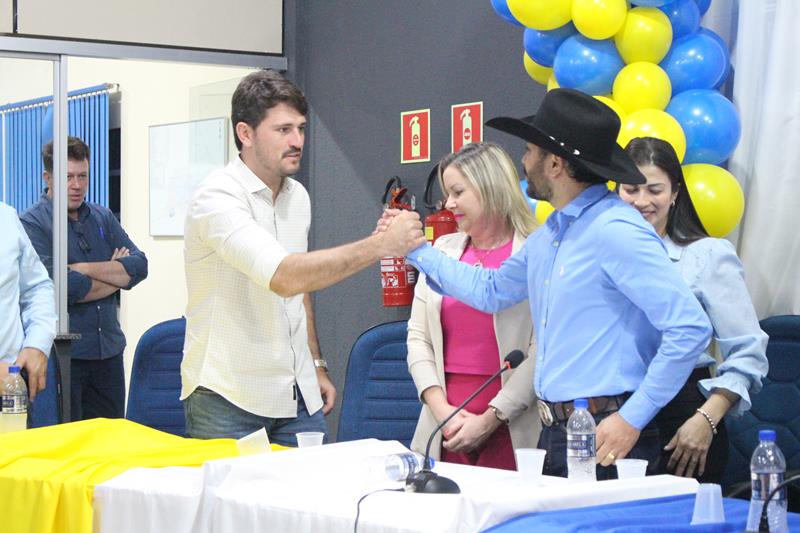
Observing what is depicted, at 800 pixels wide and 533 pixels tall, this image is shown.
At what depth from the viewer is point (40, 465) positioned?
109 inches

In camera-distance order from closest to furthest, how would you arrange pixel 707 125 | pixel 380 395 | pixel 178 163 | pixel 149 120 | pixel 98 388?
pixel 707 125 < pixel 380 395 < pixel 98 388 < pixel 178 163 < pixel 149 120

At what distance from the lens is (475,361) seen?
3.39 m

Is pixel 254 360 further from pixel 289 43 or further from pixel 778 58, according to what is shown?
pixel 289 43

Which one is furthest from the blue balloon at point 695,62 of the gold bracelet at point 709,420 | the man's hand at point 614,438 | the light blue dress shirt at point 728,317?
the man's hand at point 614,438

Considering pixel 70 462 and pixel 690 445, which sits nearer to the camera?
pixel 70 462

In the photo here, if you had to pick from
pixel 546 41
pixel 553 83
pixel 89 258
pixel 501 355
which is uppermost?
pixel 546 41

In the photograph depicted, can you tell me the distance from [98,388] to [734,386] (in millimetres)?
3229

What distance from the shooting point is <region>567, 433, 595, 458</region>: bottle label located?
253 centimetres

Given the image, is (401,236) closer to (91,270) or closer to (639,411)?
(639,411)

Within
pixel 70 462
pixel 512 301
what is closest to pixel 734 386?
pixel 512 301

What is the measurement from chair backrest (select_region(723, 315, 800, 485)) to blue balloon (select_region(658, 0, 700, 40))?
0.95 metres

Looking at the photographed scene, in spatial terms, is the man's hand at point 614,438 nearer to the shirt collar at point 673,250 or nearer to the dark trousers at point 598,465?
the dark trousers at point 598,465

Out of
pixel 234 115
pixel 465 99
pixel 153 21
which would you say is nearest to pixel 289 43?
pixel 153 21

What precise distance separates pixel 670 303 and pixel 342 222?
352cm
